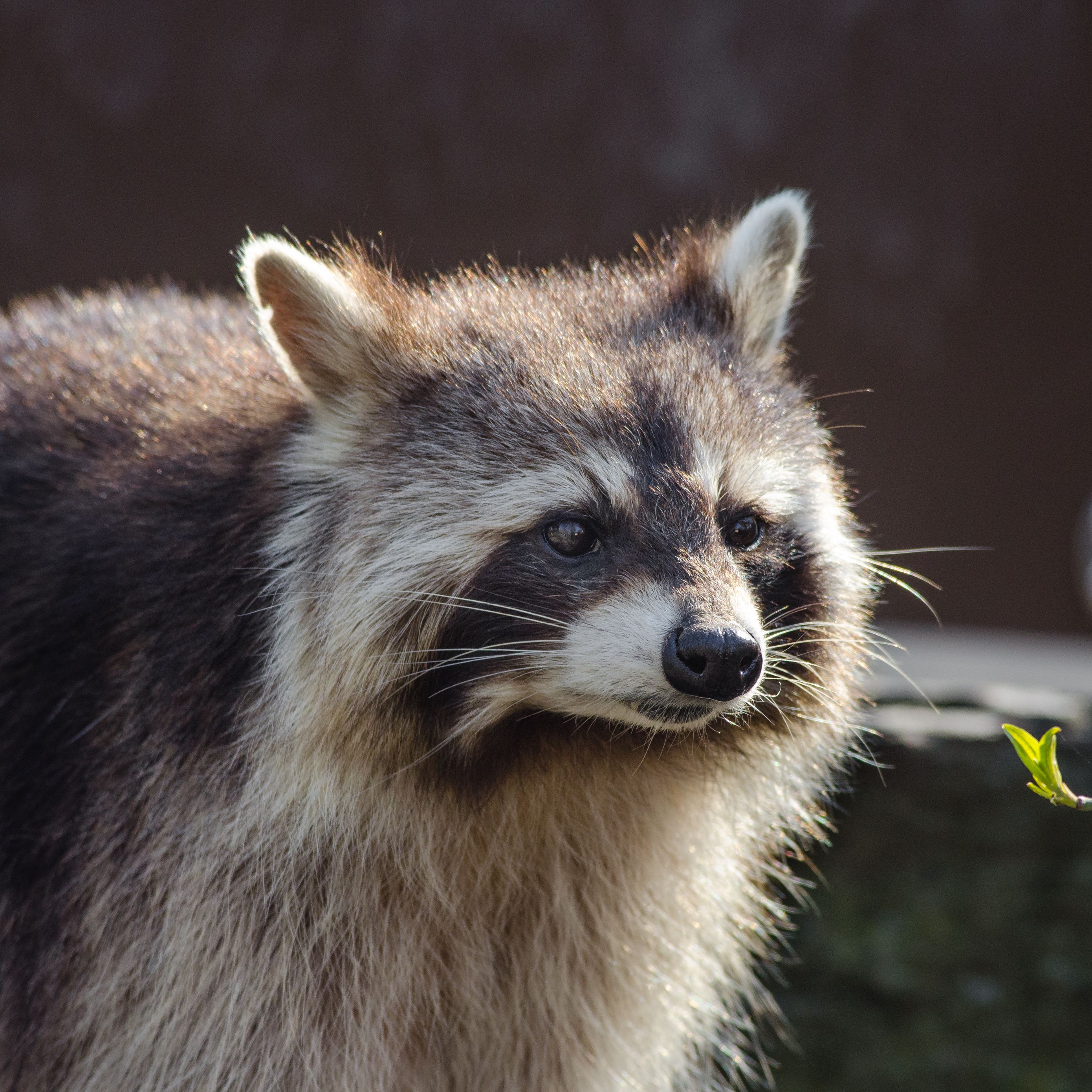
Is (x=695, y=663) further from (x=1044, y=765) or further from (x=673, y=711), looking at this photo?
(x=1044, y=765)

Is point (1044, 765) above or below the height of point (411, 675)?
below

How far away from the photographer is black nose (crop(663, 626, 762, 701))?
2049 mm

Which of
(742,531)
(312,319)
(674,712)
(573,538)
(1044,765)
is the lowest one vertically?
(1044,765)

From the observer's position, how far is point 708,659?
205 centimetres

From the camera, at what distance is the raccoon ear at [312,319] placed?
240cm

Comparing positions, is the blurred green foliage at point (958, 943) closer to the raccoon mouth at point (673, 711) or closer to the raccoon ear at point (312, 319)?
the raccoon mouth at point (673, 711)

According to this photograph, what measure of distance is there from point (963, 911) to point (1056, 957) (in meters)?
0.29

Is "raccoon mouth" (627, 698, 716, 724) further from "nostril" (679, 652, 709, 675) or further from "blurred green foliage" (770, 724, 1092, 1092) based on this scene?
"blurred green foliage" (770, 724, 1092, 1092)

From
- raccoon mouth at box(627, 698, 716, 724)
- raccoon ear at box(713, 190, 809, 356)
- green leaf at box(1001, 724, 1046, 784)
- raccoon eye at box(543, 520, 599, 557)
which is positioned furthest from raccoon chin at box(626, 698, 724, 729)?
raccoon ear at box(713, 190, 809, 356)

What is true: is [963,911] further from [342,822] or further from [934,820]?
[342,822]

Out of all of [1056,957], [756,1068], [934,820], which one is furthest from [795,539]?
[756,1068]

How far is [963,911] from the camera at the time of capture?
398 centimetres

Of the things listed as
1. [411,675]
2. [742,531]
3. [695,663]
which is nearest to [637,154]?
[742,531]

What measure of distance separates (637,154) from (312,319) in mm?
4235
